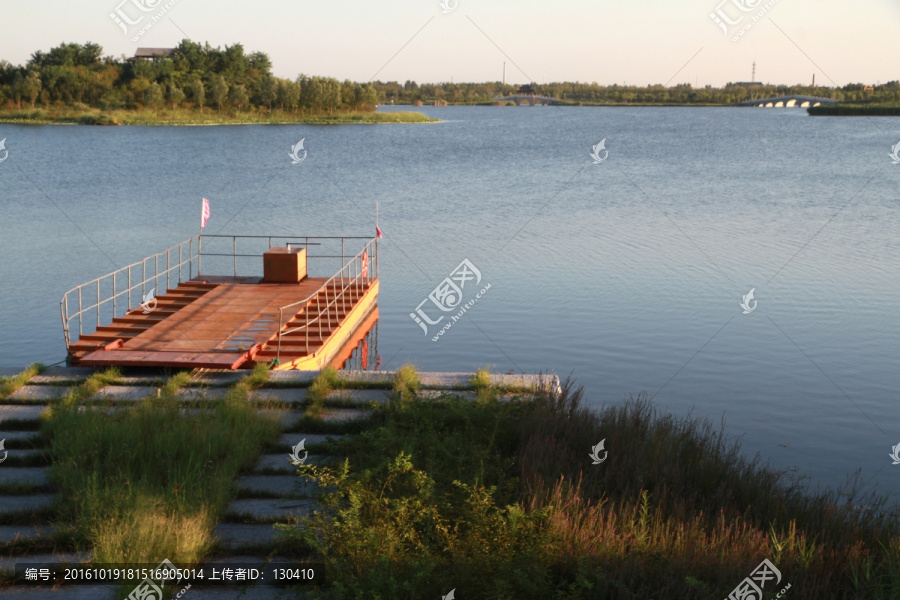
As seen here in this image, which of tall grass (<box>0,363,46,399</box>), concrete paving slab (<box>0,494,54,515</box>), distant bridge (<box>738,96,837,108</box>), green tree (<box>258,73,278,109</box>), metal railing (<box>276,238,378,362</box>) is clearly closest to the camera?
concrete paving slab (<box>0,494,54,515</box>)

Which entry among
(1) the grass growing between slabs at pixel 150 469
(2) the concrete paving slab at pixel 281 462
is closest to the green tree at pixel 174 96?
(1) the grass growing between slabs at pixel 150 469

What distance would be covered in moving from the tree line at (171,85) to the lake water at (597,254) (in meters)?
31.4

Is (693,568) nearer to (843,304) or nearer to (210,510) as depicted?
(210,510)

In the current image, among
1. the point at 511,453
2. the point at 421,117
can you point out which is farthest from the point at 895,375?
the point at 421,117

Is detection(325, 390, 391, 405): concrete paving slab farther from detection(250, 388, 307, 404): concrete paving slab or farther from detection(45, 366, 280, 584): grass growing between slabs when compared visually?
detection(45, 366, 280, 584): grass growing between slabs

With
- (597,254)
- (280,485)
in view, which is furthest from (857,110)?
(280,485)

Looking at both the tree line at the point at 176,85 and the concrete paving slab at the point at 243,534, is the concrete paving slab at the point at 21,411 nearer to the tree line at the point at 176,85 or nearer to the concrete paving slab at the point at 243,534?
the concrete paving slab at the point at 243,534

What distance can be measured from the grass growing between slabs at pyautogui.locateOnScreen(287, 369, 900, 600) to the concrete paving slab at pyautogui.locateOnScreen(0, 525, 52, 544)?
202 centimetres

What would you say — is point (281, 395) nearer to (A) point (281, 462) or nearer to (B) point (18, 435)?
(A) point (281, 462)

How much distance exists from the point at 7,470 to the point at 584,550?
5462mm

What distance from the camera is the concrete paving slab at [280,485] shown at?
751 cm

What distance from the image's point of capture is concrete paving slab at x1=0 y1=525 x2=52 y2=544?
21.3 ft

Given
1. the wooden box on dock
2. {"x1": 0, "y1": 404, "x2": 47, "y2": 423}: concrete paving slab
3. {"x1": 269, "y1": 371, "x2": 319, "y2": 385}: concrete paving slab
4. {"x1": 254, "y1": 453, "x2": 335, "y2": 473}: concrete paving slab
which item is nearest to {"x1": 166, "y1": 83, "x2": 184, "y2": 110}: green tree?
the wooden box on dock

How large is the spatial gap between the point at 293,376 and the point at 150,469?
397 cm
